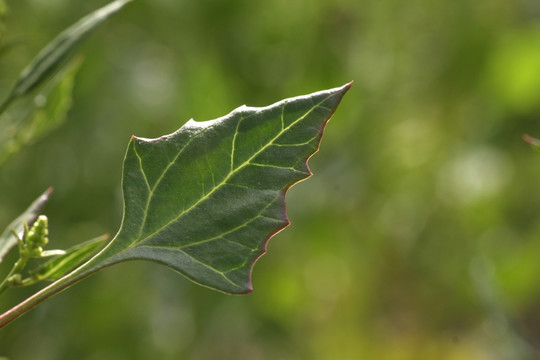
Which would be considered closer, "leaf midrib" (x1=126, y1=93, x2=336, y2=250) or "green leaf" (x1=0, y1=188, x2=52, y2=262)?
"leaf midrib" (x1=126, y1=93, x2=336, y2=250)

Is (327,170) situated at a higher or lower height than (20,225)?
lower

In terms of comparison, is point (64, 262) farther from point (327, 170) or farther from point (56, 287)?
point (327, 170)

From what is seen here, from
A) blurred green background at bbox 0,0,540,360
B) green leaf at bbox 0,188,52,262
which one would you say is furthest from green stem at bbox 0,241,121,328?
blurred green background at bbox 0,0,540,360

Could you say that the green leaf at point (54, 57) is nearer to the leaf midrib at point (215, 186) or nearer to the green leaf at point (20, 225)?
the green leaf at point (20, 225)

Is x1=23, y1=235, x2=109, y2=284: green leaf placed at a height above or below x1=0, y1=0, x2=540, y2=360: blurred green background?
above

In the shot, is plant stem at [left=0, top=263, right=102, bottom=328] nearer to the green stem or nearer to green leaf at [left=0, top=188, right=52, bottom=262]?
the green stem

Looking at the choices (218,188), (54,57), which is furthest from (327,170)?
(218,188)

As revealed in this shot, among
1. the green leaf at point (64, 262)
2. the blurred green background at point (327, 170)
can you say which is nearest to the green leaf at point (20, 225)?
the green leaf at point (64, 262)

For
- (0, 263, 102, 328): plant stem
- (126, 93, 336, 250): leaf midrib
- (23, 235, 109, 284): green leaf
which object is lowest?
(23, 235, 109, 284): green leaf
